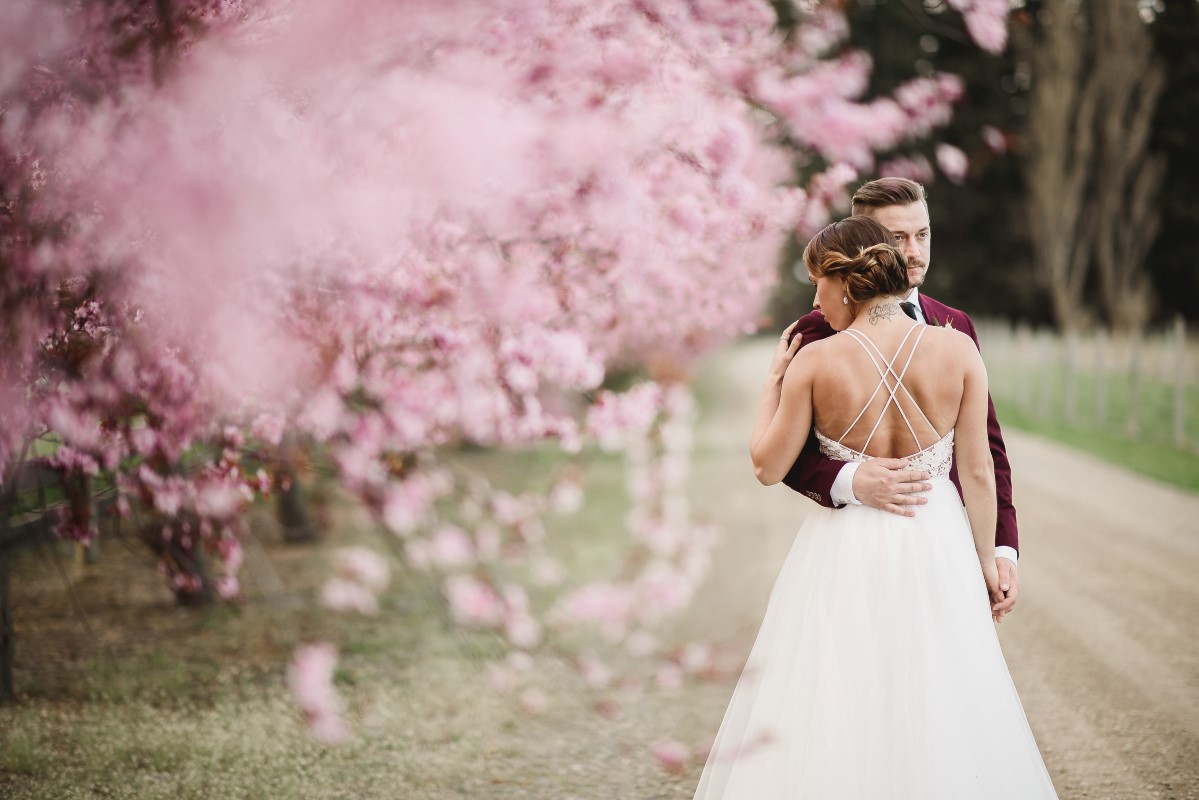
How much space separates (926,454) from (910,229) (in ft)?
2.15

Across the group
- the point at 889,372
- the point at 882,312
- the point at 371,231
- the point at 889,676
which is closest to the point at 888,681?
the point at 889,676

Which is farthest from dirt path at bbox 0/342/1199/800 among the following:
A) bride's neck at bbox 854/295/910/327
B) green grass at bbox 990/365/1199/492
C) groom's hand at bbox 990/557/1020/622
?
green grass at bbox 990/365/1199/492

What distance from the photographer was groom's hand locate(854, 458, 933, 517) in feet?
7.86

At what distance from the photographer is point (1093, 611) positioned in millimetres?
5836

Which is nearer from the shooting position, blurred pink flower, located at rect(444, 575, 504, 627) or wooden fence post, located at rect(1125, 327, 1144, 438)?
blurred pink flower, located at rect(444, 575, 504, 627)

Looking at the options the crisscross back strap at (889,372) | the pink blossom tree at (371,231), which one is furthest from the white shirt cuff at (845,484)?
the pink blossom tree at (371,231)

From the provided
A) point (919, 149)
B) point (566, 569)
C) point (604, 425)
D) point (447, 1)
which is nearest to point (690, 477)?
point (566, 569)

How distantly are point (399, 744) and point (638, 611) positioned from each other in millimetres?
2256

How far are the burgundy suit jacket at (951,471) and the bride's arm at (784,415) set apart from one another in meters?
0.05

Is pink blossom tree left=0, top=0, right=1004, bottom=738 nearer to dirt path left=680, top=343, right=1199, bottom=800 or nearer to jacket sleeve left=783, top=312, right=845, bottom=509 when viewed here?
jacket sleeve left=783, top=312, right=845, bottom=509

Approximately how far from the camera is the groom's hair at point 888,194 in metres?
2.63

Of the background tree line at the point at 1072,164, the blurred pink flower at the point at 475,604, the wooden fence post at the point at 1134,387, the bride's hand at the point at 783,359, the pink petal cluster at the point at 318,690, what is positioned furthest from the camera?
the background tree line at the point at 1072,164

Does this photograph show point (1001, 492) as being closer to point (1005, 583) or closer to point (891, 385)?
point (1005, 583)

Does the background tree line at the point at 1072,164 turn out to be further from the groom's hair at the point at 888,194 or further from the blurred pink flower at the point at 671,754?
the groom's hair at the point at 888,194
